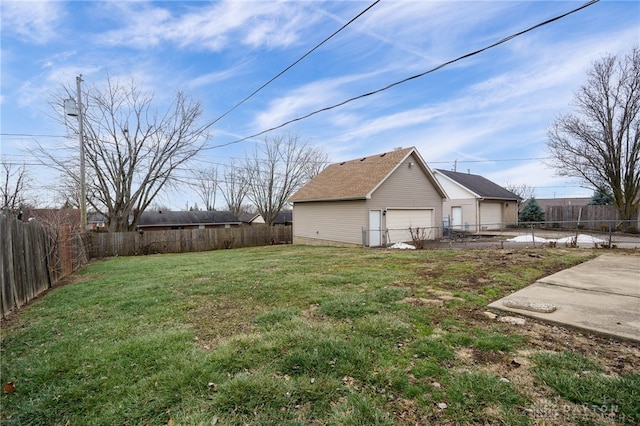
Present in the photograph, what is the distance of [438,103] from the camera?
14.1 metres

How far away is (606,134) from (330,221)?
1922 cm

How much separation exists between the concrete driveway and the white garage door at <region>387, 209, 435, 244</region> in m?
9.30

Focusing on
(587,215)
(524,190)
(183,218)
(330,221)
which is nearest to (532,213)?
(587,215)

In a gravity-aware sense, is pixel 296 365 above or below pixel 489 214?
below

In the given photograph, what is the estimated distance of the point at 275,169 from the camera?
30.3m

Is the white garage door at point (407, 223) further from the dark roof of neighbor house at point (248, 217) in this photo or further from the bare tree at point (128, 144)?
the dark roof of neighbor house at point (248, 217)

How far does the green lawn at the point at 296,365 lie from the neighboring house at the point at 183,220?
97.0 feet

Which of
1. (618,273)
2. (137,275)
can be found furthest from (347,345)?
(137,275)

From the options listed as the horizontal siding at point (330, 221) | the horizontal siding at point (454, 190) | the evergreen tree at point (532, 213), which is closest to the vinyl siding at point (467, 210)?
the horizontal siding at point (454, 190)

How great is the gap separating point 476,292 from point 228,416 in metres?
4.63

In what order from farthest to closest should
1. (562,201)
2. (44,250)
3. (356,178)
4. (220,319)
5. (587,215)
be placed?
(562,201)
(587,215)
(356,178)
(44,250)
(220,319)

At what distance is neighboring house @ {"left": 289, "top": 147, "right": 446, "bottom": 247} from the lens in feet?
50.4

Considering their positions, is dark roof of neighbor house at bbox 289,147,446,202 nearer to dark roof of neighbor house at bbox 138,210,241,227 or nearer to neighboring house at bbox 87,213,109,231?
neighboring house at bbox 87,213,109,231

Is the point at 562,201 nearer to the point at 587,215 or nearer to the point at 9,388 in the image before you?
the point at 587,215
